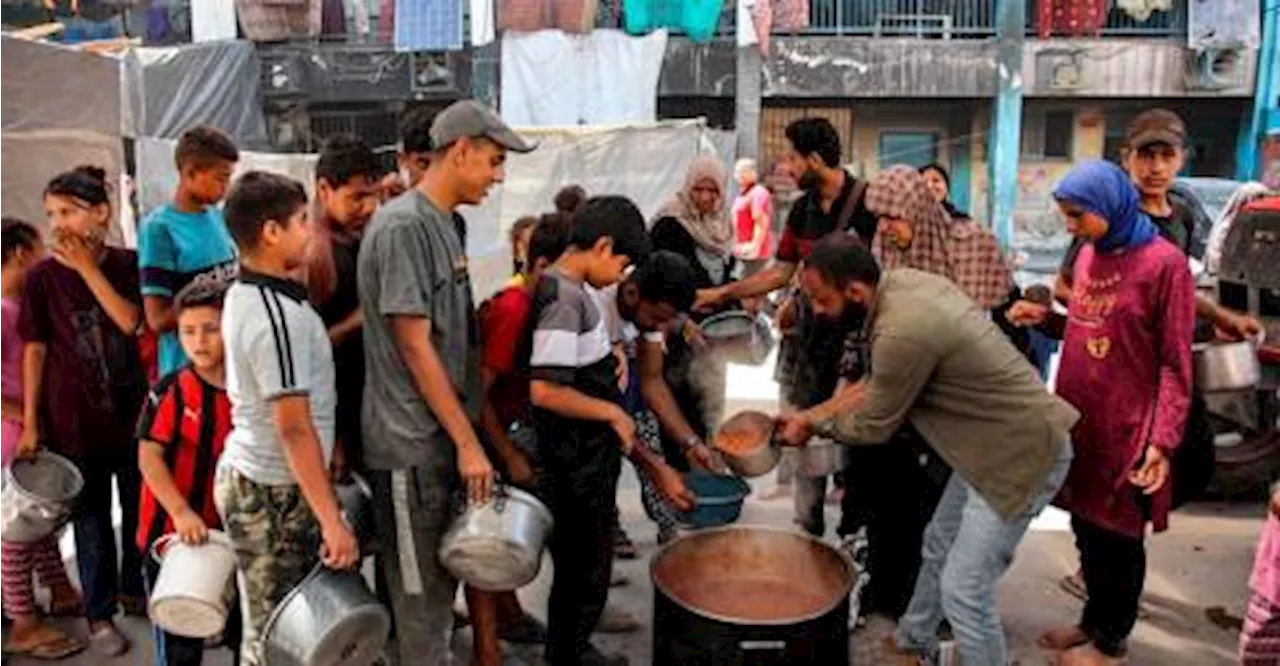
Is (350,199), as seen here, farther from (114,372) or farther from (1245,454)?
(1245,454)

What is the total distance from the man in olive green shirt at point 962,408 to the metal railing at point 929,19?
46.3ft

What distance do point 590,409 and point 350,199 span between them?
98 cm

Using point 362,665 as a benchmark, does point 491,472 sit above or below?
above

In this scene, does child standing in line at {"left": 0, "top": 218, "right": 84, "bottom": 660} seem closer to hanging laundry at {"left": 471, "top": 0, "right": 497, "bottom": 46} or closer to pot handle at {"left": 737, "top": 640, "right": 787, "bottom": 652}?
pot handle at {"left": 737, "top": 640, "right": 787, "bottom": 652}

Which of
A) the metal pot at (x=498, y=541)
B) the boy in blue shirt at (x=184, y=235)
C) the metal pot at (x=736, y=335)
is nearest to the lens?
the metal pot at (x=498, y=541)

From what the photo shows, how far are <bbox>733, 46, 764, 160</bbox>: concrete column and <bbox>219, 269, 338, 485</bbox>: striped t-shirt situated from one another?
13.7m

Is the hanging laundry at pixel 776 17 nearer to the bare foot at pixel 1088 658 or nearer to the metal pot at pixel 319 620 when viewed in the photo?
the bare foot at pixel 1088 658

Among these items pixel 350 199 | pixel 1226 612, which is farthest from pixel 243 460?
pixel 1226 612

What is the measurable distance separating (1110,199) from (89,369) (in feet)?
11.2

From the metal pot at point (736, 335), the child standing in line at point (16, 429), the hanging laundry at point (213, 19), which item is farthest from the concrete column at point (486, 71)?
the child standing in line at point (16, 429)

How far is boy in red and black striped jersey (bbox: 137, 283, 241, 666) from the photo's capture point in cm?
287

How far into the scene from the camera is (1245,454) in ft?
16.6

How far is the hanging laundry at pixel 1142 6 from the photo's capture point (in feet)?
52.0

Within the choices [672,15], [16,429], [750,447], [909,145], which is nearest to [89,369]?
[16,429]
